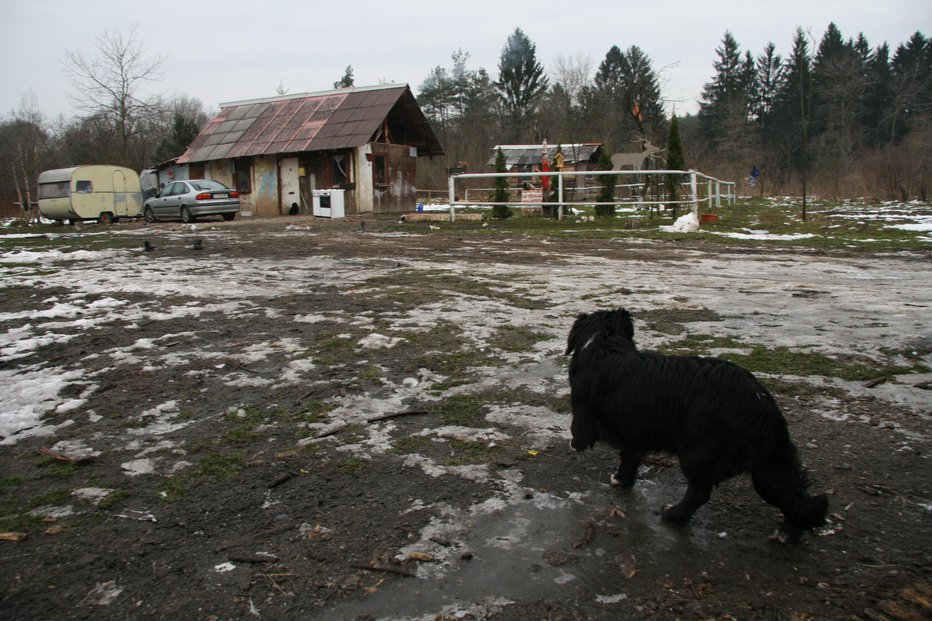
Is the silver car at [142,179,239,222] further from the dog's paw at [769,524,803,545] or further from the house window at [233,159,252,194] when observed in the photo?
the dog's paw at [769,524,803,545]

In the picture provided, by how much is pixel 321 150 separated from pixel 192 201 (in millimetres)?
6416

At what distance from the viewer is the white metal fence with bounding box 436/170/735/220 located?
1689 cm

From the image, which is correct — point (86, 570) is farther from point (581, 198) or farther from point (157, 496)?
point (581, 198)

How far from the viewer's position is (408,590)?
2117 mm

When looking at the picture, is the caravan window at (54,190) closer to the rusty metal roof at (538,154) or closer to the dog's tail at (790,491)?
the rusty metal roof at (538,154)

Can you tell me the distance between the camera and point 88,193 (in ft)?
88.6

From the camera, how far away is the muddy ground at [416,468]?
83.3 inches

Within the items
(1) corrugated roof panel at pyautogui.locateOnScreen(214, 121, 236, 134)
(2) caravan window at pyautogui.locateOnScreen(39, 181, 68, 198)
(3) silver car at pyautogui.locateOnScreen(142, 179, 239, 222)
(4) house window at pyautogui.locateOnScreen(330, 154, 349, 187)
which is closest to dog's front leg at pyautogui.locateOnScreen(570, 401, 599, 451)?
(3) silver car at pyautogui.locateOnScreen(142, 179, 239, 222)

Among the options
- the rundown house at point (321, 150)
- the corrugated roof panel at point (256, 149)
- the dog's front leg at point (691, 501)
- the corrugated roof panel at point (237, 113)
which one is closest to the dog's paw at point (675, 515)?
the dog's front leg at point (691, 501)

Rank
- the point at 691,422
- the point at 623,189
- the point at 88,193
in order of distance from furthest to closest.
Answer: the point at 623,189
the point at 88,193
the point at 691,422

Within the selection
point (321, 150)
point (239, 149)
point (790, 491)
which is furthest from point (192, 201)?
point (790, 491)

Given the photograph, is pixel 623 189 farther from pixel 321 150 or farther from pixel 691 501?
pixel 691 501

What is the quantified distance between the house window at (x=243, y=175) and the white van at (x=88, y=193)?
4.45 metres

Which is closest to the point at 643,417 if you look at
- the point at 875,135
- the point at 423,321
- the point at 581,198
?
the point at 423,321
